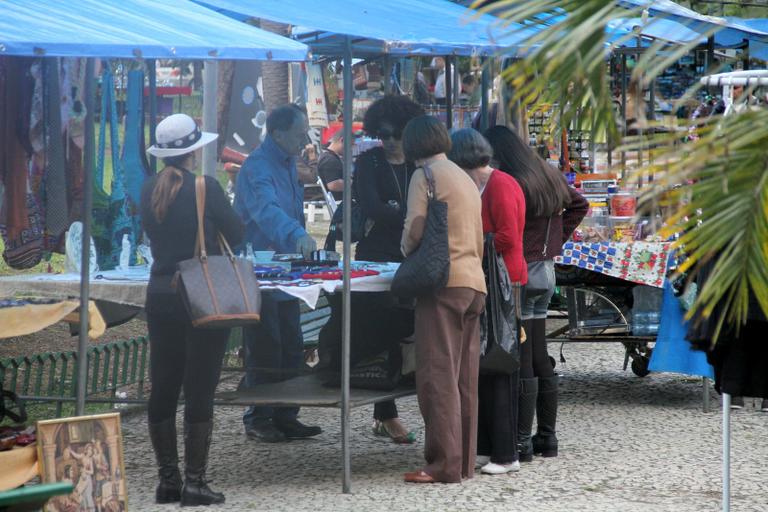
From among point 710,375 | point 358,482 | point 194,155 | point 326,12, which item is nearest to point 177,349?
point 194,155

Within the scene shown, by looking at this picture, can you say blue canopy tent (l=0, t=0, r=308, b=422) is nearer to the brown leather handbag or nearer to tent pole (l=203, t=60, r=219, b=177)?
the brown leather handbag

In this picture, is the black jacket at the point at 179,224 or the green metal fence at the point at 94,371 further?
the green metal fence at the point at 94,371

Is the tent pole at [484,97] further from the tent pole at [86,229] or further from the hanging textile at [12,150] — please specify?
the tent pole at [86,229]

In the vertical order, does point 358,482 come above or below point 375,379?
below

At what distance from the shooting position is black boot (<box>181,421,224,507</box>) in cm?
622

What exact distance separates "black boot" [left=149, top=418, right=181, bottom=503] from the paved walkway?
0.33 feet

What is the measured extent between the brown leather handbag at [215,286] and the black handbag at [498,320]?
4.33ft

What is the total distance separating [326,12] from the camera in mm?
6949

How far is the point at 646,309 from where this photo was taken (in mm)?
9305

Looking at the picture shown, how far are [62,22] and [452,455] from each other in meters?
2.89

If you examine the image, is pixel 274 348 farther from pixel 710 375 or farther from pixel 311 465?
pixel 710 375

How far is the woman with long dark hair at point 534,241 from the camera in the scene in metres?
7.23

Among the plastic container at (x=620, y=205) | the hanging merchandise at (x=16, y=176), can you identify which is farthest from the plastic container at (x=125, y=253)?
the plastic container at (x=620, y=205)

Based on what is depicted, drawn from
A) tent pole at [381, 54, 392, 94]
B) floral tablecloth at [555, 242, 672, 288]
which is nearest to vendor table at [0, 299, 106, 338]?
tent pole at [381, 54, 392, 94]
